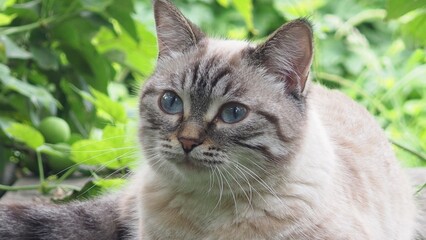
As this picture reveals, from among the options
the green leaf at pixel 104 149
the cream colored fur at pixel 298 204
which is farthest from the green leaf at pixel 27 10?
the cream colored fur at pixel 298 204

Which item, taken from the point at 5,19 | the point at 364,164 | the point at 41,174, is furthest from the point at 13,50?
the point at 364,164

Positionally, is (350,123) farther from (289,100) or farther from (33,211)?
(33,211)

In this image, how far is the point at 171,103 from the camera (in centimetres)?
204

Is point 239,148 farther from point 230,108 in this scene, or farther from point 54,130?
point 54,130

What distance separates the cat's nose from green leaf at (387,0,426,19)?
2.21ft

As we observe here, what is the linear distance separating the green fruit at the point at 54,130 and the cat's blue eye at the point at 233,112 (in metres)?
1.31

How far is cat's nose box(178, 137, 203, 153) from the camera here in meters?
1.92

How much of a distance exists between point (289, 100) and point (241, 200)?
0.91 feet

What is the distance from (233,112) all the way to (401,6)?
0.58 m

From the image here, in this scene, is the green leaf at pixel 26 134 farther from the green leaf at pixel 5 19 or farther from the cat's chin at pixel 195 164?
the cat's chin at pixel 195 164

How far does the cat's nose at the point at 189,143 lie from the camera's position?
6.29 feet

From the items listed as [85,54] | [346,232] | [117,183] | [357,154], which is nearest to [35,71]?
[85,54]

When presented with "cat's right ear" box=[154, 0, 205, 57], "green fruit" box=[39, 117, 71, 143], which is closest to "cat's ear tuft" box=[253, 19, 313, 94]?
"cat's right ear" box=[154, 0, 205, 57]

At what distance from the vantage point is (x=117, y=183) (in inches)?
103
